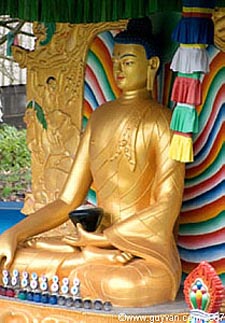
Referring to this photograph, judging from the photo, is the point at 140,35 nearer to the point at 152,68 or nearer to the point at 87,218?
the point at 152,68

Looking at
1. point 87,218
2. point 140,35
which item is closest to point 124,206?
point 87,218

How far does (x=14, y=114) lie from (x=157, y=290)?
303 inches

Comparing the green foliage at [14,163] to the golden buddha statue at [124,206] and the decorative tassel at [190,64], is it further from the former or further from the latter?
the decorative tassel at [190,64]

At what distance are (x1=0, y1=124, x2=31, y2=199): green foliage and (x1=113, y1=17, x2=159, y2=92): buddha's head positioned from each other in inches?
193

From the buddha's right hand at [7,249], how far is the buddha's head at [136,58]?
0.93 m

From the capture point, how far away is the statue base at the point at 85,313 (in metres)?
4.05

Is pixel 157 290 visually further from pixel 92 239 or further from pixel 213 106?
pixel 213 106

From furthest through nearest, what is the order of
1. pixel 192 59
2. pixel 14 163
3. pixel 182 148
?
pixel 14 163, pixel 182 148, pixel 192 59

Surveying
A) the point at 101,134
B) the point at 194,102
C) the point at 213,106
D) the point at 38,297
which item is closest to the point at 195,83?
the point at 194,102

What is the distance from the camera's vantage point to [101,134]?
466 cm

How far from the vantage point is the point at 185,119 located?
4.14 m

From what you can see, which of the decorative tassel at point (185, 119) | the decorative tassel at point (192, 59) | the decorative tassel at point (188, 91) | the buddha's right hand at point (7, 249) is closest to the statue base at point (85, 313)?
the buddha's right hand at point (7, 249)

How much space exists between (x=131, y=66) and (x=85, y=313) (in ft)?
4.15

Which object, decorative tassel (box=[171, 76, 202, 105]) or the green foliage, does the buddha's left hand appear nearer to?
decorative tassel (box=[171, 76, 202, 105])
